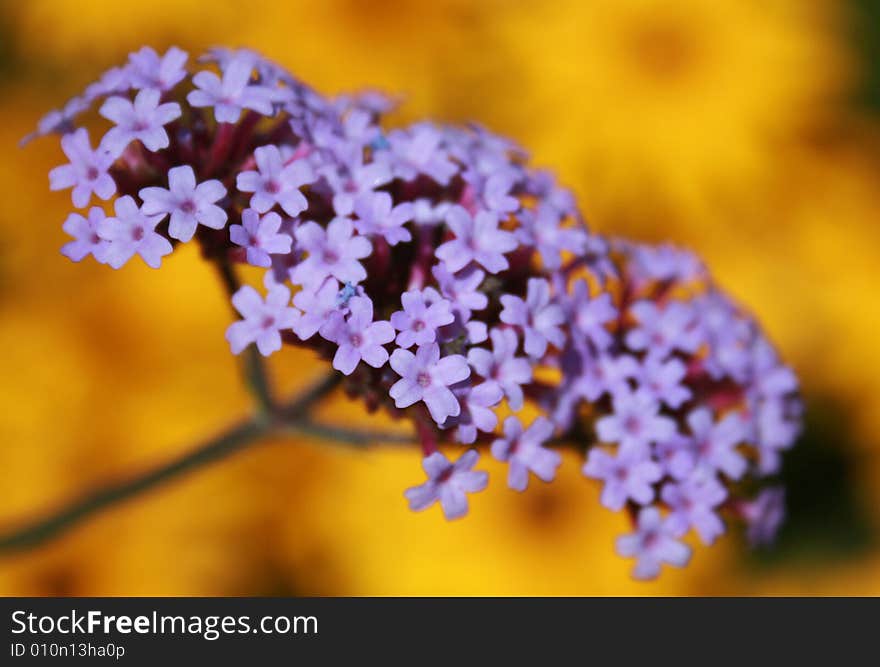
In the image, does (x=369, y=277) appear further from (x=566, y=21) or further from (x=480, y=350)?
(x=566, y=21)

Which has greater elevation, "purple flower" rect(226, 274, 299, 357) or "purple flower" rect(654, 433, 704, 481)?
"purple flower" rect(226, 274, 299, 357)

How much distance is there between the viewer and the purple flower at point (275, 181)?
1.32m

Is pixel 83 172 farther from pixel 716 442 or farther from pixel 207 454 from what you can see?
pixel 716 442

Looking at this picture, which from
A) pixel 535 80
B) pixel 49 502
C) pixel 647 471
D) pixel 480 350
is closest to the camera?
pixel 480 350

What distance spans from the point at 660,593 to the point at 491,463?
2.25 feet

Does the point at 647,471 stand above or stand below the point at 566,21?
below

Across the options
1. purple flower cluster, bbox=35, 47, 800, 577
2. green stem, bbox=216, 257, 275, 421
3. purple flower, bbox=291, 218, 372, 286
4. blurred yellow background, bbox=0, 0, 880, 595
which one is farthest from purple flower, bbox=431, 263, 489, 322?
blurred yellow background, bbox=0, 0, 880, 595

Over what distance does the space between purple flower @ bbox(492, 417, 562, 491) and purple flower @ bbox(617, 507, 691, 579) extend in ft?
0.74

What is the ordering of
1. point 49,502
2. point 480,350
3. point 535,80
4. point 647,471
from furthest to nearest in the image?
point 535,80 → point 49,502 → point 647,471 → point 480,350

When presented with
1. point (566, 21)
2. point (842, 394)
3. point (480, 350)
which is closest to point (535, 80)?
point (566, 21)

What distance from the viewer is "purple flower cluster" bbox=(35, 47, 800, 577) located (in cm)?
129

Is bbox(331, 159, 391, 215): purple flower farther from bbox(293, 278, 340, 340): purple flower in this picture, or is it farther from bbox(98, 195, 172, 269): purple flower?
bbox(98, 195, 172, 269): purple flower

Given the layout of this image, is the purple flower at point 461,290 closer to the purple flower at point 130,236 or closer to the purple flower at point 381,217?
the purple flower at point 381,217

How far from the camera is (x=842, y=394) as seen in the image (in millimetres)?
3654
